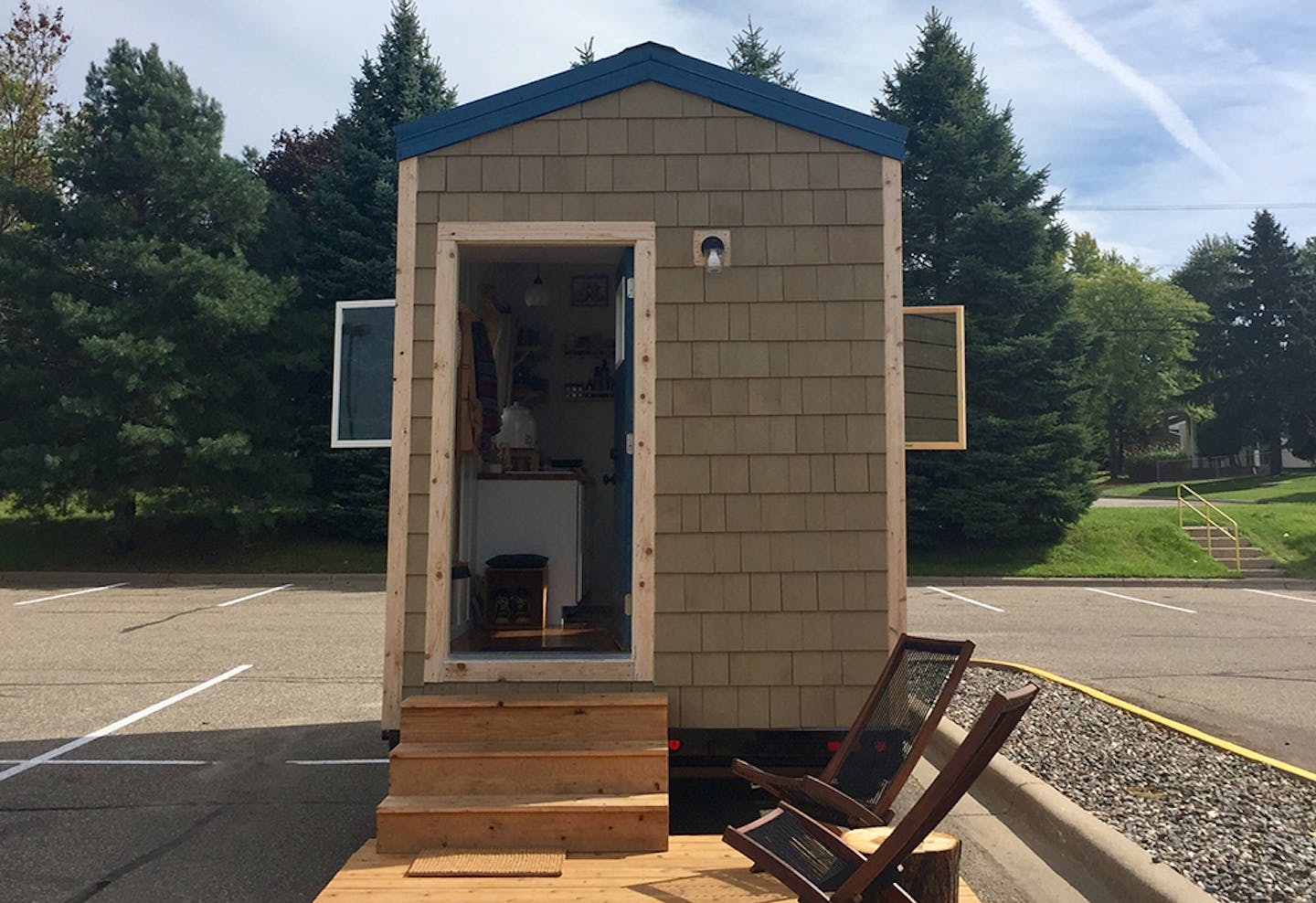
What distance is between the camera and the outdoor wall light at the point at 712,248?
154 inches

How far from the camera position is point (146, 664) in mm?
7750

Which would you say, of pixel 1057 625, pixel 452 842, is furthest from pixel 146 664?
pixel 1057 625

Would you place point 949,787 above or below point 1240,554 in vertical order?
above

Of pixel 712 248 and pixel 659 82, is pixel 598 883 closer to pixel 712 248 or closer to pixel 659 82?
pixel 712 248

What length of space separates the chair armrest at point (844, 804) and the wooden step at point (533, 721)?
66cm

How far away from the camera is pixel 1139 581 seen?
1512 cm

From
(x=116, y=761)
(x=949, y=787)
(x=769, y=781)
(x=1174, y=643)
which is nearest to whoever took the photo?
(x=949, y=787)

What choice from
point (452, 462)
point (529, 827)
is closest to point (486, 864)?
point (529, 827)

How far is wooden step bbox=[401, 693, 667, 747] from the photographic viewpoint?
3.46 m

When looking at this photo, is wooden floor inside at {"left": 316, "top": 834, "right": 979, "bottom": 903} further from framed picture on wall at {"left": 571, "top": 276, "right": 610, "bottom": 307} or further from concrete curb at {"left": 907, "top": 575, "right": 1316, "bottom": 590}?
concrete curb at {"left": 907, "top": 575, "right": 1316, "bottom": 590}

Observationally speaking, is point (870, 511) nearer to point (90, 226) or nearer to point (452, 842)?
point (452, 842)

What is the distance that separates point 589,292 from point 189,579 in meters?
11.7

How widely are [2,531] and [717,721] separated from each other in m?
19.0

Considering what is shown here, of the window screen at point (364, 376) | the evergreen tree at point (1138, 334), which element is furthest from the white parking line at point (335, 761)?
the evergreen tree at point (1138, 334)
